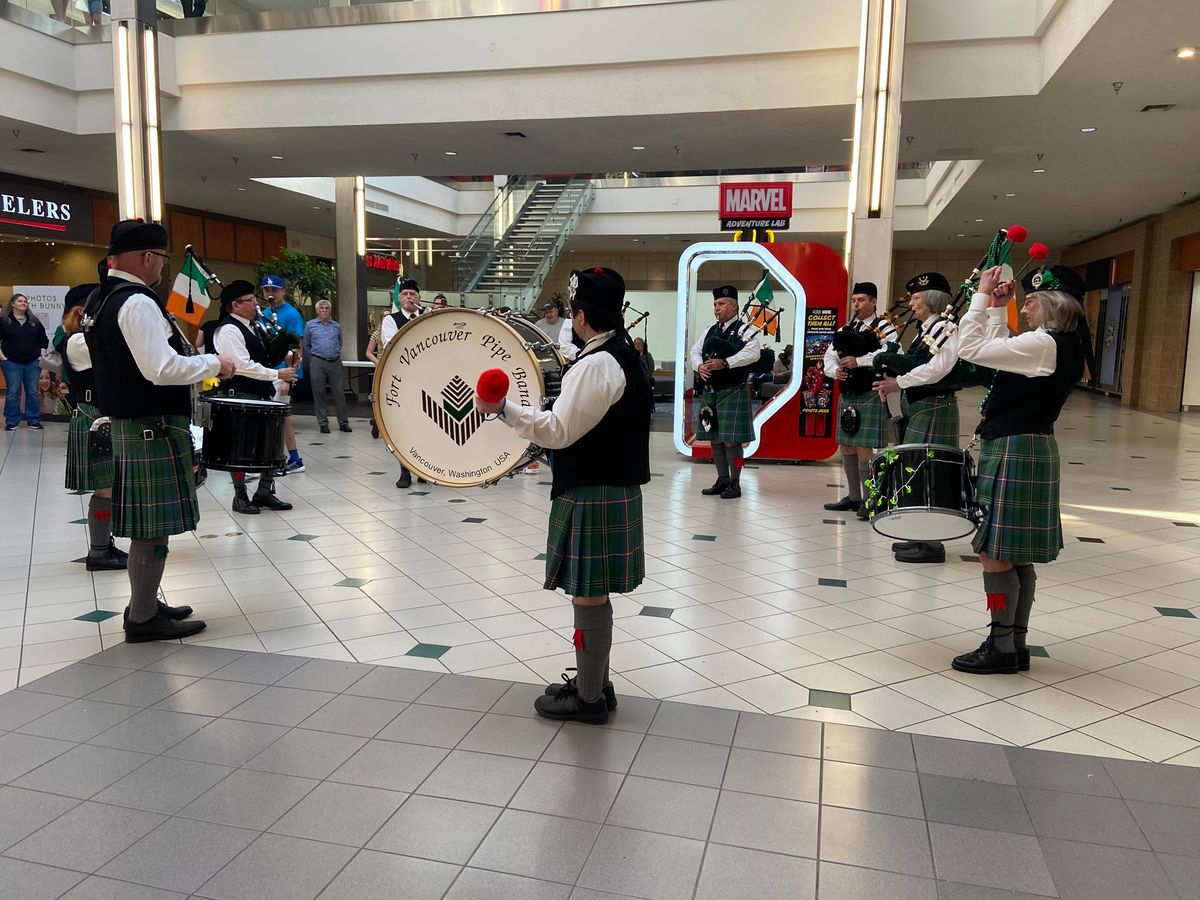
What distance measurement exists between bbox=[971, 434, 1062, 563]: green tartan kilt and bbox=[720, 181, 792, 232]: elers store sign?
19.1 ft

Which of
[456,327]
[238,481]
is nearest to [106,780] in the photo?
[456,327]

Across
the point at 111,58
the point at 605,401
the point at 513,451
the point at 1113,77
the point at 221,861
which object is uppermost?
the point at 111,58

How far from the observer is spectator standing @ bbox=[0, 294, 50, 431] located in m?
9.38

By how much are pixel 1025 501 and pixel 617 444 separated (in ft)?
4.88

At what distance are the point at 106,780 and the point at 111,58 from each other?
28.7ft

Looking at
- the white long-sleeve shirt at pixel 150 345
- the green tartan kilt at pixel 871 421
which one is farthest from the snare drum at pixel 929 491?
the white long-sleeve shirt at pixel 150 345

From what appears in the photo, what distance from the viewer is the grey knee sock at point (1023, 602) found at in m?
3.10

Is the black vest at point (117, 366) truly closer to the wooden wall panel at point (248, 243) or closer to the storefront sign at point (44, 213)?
the storefront sign at point (44, 213)

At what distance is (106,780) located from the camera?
232 centimetres

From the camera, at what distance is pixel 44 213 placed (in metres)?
11.7

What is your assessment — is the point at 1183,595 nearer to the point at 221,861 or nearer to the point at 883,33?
the point at 221,861

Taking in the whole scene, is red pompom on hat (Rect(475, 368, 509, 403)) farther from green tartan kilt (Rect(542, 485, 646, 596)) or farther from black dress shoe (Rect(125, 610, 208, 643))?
black dress shoe (Rect(125, 610, 208, 643))

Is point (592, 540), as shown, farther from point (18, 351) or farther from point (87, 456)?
point (18, 351)

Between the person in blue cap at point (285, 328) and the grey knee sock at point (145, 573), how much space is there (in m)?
0.86
